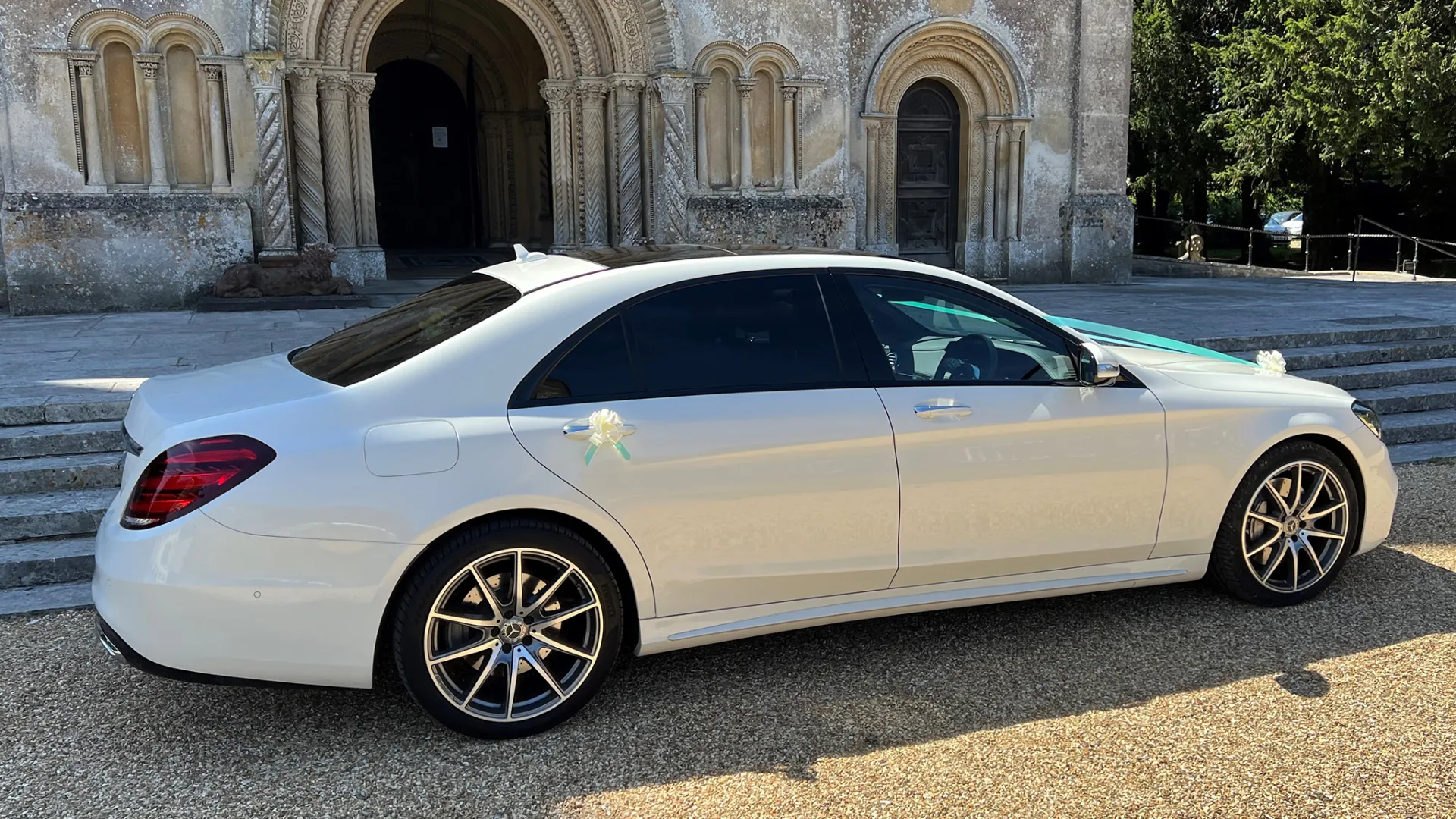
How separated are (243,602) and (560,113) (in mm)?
12316

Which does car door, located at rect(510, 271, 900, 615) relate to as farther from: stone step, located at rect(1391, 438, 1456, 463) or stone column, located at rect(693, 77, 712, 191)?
stone column, located at rect(693, 77, 712, 191)

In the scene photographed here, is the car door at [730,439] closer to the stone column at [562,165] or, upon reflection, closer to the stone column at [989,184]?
the stone column at [562,165]

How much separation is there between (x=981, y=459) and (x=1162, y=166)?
29.3m

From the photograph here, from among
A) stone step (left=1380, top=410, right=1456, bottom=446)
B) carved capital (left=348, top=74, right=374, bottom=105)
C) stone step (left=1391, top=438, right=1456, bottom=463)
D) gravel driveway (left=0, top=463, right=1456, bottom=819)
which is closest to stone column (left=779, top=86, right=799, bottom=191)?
carved capital (left=348, top=74, right=374, bottom=105)

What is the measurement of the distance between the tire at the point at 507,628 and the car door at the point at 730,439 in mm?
208

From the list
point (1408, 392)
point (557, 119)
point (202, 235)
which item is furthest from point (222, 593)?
point (557, 119)

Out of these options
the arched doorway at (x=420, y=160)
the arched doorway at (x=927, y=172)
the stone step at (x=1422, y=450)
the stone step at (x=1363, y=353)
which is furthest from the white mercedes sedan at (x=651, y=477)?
the arched doorway at (x=420, y=160)

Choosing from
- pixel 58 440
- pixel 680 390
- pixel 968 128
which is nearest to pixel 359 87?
pixel 58 440

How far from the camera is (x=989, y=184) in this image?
16875mm

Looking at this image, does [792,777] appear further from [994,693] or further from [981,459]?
[981,459]

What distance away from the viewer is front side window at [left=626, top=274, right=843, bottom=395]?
3.89 meters

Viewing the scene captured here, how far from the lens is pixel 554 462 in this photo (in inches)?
143

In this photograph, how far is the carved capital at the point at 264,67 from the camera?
473 inches

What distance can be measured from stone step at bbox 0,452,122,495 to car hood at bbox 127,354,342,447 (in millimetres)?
2092
